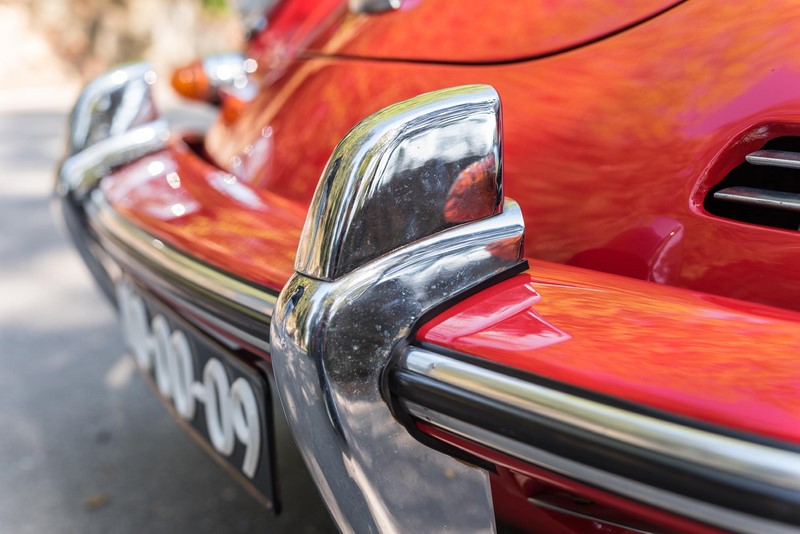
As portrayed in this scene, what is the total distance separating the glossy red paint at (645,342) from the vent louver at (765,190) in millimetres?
137

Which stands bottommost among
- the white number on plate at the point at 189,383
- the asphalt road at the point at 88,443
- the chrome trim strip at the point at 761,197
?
the asphalt road at the point at 88,443

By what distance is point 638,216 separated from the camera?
99cm

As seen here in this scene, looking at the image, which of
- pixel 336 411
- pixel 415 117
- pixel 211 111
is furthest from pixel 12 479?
pixel 211 111

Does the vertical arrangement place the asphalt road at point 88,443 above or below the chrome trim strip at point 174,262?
below

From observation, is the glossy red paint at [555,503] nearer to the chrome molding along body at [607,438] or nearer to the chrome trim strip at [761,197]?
the chrome molding along body at [607,438]

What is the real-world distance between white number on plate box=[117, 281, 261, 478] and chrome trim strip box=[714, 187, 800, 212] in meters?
0.72

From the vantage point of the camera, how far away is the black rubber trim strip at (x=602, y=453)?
24.4 inches

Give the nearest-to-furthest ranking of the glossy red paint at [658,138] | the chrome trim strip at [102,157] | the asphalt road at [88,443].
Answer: the glossy red paint at [658,138] < the chrome trim strip at [102,157] < the asphalt road at [88,443]

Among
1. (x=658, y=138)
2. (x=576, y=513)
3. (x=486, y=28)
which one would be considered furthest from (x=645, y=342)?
(x=486, y=28)

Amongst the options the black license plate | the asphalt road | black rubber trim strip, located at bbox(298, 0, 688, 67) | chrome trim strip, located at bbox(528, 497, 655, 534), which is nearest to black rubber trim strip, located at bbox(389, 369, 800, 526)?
chrome trim strip, located at bbox(528, 497, 655, 534)

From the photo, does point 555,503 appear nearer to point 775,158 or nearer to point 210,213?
point 775,158

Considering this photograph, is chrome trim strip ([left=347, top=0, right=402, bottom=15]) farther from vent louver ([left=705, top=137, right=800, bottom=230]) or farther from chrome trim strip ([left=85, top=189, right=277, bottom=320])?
vent louver ([left=705, top=137, right=800, bottom=230])

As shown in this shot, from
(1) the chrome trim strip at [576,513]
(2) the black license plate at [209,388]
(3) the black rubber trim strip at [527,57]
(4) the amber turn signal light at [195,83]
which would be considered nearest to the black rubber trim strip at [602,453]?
(1) the chrome trim strip at [576,513]

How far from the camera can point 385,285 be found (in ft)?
2.69
